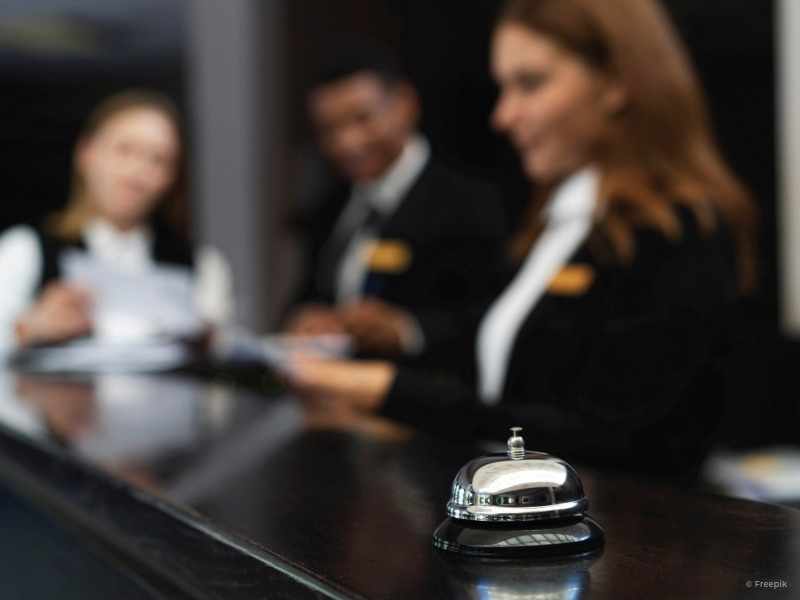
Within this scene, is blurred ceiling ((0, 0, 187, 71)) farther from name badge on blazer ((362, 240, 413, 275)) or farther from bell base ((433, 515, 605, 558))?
bell base ((433, 515, 605, 558))

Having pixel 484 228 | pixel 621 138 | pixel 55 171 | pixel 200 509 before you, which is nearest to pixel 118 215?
pixel 55 171

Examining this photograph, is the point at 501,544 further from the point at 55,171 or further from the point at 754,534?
the point at 55,171

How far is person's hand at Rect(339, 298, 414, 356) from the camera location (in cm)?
268

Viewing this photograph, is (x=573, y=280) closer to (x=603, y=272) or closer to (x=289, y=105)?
(x=603, y=272)

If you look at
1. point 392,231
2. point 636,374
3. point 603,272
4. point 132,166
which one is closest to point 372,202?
point 392,231

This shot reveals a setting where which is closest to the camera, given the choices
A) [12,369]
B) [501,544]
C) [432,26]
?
[501,544]

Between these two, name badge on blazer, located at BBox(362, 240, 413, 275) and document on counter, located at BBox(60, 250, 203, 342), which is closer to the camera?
document on counter, located at BBox(60, 250, 203, 342)

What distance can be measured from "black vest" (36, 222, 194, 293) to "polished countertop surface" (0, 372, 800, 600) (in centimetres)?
197

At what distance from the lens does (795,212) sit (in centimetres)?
284

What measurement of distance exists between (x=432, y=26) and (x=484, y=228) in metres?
1.41

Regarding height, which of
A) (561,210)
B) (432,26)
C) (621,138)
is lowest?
(561,210)

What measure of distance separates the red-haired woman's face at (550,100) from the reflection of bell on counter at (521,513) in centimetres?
109

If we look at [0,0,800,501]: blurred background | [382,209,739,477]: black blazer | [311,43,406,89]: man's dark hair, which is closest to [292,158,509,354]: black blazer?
[0,0,800,501]: blurred background

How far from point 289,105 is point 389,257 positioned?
229 cm
